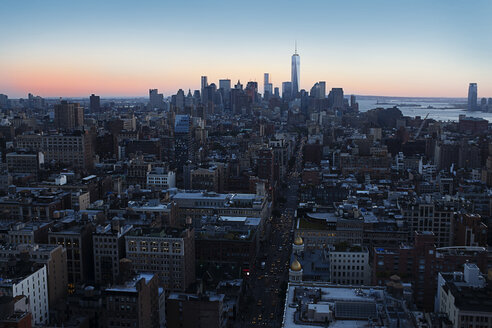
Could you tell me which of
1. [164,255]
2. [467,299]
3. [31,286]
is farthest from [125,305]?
[467,299]

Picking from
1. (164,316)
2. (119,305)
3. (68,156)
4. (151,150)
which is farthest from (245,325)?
(151,150)

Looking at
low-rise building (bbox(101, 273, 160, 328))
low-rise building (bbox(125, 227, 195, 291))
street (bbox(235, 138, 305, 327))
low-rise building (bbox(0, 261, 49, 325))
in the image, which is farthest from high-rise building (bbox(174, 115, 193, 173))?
low-rise building (bbox(101, 273, 160, 328))

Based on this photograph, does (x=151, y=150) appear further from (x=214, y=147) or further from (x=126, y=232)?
(x=126, y=232)

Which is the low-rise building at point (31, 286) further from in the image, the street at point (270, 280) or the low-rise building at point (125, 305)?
the street at point (270, 280)

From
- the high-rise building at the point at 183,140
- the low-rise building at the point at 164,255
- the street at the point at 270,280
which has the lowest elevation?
the street at the point at 270,280

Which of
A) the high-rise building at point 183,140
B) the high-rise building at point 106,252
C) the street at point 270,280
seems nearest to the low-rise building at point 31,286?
the high-rise building at point 106,252

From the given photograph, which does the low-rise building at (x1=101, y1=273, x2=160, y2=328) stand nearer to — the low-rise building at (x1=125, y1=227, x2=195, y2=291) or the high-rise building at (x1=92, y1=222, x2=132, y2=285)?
the low-rise building at (x1=125, y1=227, x2=195, y2=291)

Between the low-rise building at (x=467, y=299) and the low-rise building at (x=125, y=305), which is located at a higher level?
the low-rise building at (x=467, y=299)

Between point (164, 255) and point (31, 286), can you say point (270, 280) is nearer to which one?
point (164, 255)

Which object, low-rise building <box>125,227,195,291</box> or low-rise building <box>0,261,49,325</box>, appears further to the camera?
low-rise building <box>125,227,195,291</box>

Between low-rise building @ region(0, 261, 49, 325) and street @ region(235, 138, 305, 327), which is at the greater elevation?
low-rise building @ region(0, 261, 49, 325)

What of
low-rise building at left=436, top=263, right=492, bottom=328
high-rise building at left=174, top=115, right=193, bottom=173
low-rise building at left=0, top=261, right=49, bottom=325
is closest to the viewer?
low-rise building at left=436, top=263, right=492, bottom=328
